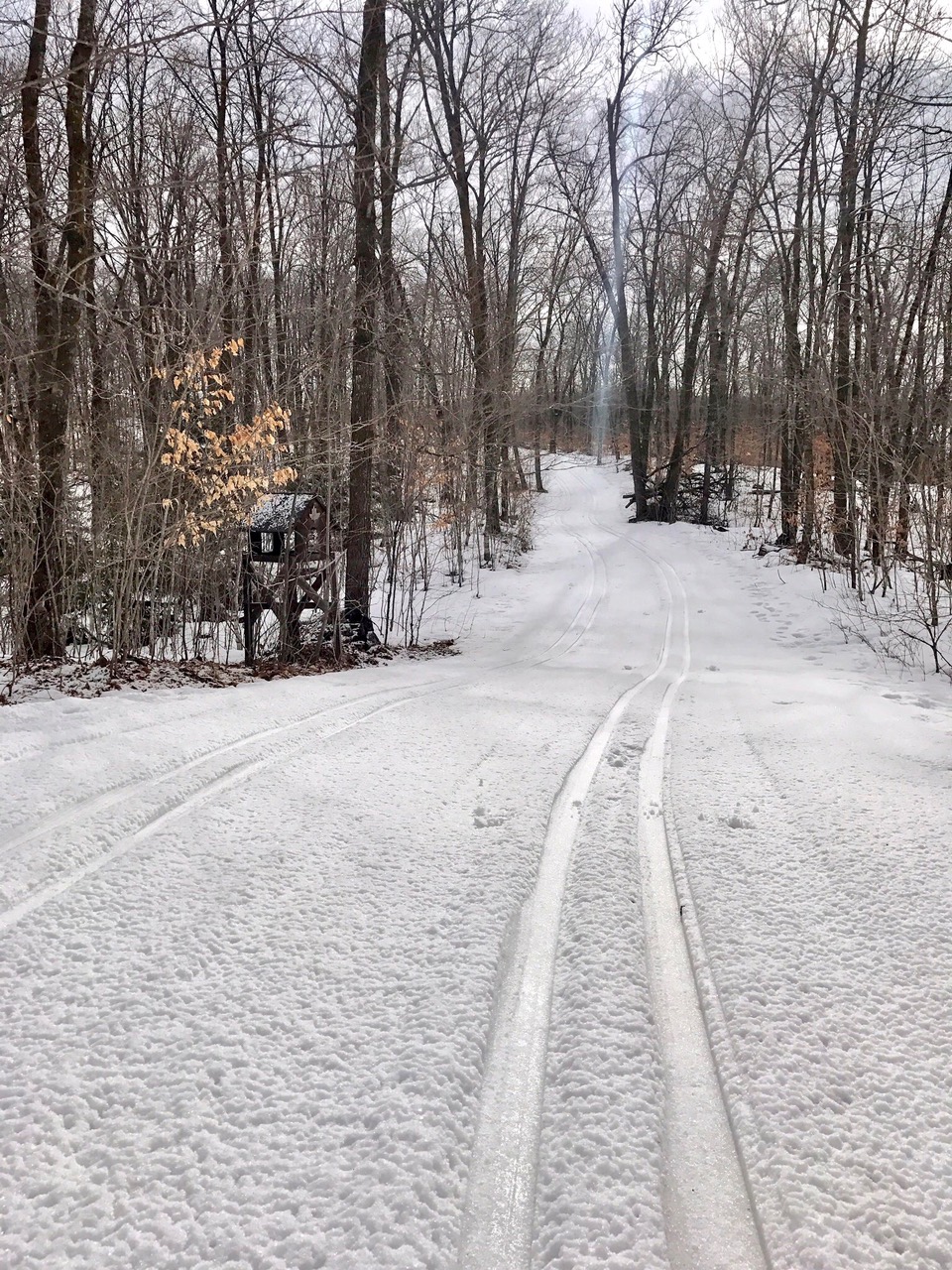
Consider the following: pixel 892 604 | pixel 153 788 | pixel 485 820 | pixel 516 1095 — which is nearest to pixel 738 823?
pixel 485 820

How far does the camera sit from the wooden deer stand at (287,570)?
800cm

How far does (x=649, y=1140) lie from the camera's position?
1.41 m

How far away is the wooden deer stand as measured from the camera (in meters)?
8.00

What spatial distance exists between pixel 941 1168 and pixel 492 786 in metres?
2.19

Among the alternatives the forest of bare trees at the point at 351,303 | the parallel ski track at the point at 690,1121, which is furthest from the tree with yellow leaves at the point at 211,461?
the parallel ski track at the point at 690,1121

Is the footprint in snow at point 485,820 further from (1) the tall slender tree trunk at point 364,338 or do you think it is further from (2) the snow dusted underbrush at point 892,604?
(1) the tall slender tree trunk at point 364,338

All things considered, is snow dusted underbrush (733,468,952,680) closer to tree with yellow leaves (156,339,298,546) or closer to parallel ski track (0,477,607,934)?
parallel ski track (0,477,607,934)

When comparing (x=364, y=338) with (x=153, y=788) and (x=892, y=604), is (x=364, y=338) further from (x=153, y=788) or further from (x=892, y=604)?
(x=153, y=788)

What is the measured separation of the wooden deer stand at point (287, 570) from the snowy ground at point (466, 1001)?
4217 mm

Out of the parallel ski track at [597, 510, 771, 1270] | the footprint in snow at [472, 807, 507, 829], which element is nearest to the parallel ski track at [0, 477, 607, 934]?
the footprint in snow at [472, 807, 507, 829]

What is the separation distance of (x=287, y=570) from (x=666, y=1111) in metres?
7.12

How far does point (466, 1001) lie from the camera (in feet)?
5.92

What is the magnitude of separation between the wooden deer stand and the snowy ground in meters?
4.22

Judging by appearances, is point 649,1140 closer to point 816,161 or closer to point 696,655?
point 696,655
